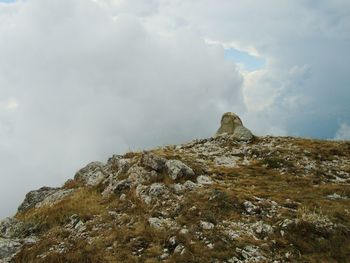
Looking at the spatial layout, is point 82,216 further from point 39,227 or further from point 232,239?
point 232,239

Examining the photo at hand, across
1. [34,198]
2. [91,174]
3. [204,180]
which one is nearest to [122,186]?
[204,180]

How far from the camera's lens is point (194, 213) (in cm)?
2167

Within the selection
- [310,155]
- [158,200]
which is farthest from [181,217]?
[310,155]

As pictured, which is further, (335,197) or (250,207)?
(335,197)

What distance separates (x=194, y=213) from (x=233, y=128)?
22.9 meters

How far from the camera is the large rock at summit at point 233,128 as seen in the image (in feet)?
135

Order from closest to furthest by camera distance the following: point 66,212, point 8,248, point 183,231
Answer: point 183,231 → point 8,248 → point 66,212

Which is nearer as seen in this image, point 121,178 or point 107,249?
point 107,249

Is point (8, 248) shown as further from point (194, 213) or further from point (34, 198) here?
point (34, 198)

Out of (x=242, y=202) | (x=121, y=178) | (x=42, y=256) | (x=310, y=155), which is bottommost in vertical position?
(x=42, y=256)

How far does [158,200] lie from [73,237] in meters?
5.62

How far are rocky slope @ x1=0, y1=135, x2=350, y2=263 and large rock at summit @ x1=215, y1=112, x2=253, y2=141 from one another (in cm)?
617

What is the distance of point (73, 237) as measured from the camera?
68.8 feet

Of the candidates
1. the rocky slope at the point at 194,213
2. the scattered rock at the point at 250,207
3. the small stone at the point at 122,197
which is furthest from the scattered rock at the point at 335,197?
the small stone at the point at 122,197
